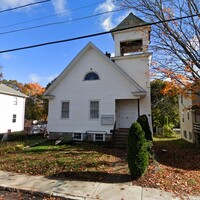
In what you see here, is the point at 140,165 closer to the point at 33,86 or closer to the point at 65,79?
the point at 65,79

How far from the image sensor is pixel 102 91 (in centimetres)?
1362

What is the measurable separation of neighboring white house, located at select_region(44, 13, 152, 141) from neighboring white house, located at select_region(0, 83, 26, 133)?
508 inches

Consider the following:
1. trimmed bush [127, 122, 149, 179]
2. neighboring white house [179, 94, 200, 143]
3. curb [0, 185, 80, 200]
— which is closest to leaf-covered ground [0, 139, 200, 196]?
trimmed bush [127, 122, 149, 179]

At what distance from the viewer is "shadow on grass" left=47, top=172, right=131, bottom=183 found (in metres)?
5.99

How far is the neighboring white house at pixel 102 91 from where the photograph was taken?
13.2m

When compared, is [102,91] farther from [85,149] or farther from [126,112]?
[85,149]

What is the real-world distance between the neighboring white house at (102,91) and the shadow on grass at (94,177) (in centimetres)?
658

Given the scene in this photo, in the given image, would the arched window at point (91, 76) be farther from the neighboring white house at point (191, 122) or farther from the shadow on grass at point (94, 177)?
the neighboring white house at point (191, 122)

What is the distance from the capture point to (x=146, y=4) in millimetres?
9719

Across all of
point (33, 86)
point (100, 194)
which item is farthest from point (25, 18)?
point (33, 86)

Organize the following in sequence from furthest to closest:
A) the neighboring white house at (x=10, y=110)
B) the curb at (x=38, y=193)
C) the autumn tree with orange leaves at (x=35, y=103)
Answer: the autumn tree with orange leaves at (x=35, y=103) → the neighboring white house at (x=10, y=110) → the curb at (x=38, y=193)

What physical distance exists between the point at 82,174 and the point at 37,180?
158 cm

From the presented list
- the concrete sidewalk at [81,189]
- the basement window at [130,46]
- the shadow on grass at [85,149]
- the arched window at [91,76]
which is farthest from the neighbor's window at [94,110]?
the concrete sidewalk at [81,189]

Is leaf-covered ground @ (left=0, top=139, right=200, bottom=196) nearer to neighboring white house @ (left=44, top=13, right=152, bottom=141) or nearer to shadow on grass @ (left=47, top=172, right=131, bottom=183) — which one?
shadow on grass @ (left=47, top=172, right=131, bottom=183)
